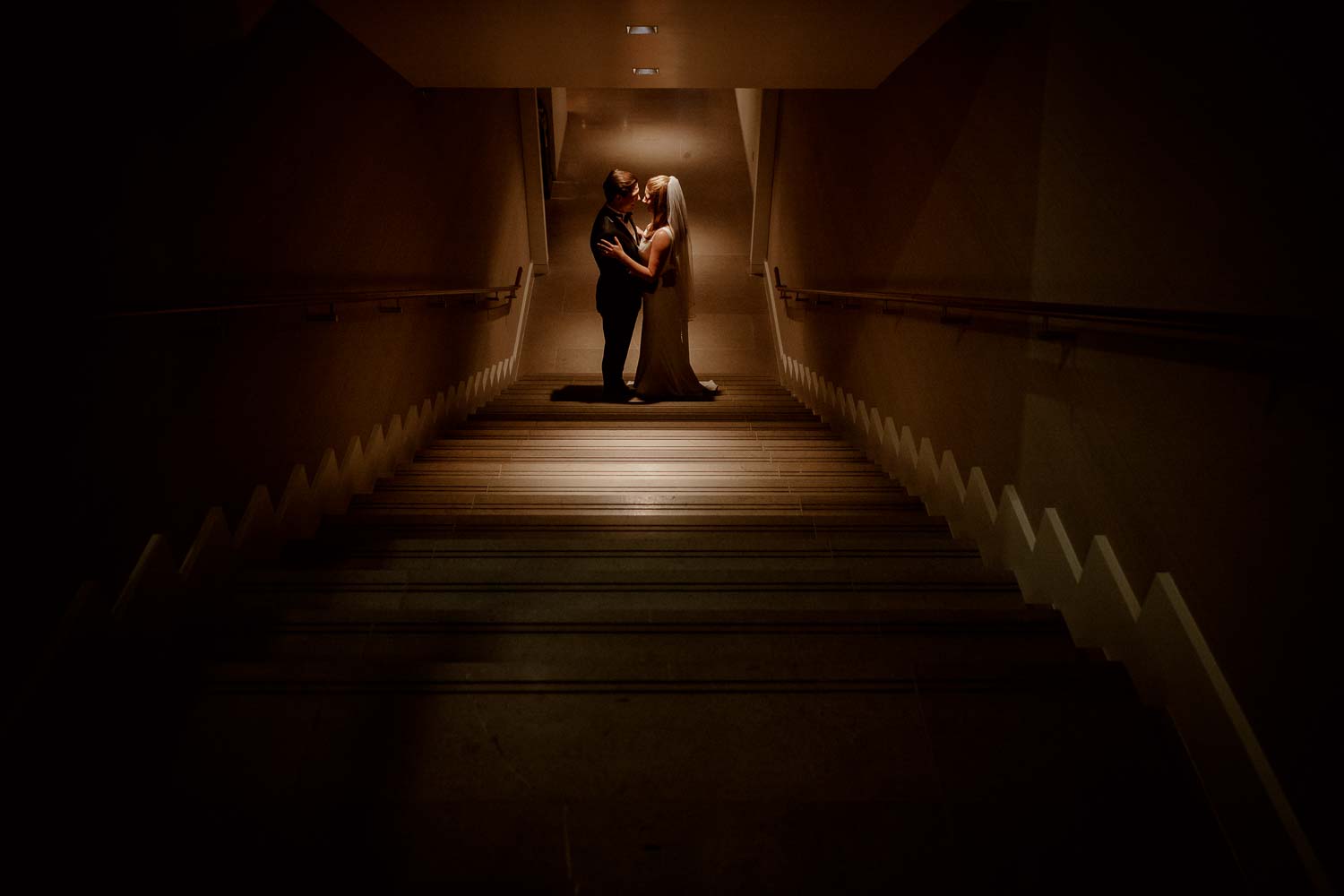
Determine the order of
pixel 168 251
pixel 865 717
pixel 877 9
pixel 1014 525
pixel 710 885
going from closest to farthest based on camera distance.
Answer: pixel 710 885, pixel 865 717, pixel 168 251, pixel 1014 525, pixel 877 9

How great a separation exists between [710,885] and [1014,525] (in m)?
1.67

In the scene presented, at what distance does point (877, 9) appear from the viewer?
3.53m

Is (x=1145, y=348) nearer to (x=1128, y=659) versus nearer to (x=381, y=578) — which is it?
(x=1128, y=659)

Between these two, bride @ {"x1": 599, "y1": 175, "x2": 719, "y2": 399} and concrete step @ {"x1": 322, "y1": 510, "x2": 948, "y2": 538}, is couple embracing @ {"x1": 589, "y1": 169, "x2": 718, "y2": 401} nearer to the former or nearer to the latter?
bride @ {"x1": 599, "y1": 175, "x2": 719, "y2": 399}

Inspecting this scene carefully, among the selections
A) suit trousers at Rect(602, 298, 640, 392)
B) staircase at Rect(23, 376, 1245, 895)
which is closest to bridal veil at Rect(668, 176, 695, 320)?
suit trousers at Rect(602, 298, 640, 392)

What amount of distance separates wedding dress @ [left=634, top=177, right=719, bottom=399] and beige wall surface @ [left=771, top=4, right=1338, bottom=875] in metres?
2.25

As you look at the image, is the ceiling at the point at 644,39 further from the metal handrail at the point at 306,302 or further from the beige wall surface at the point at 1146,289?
the metal handrail at the point at 306,302

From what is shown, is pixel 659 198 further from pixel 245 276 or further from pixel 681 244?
pixel 245 276

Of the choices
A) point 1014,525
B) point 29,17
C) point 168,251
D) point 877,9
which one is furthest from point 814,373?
point 29,17

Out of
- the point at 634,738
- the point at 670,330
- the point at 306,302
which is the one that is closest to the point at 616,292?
the point at 670,330

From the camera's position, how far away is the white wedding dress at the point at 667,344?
19.4 ft

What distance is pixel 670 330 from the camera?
603cm

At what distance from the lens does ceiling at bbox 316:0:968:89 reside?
359 cm

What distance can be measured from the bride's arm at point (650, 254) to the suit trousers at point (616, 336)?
1.46 feet
